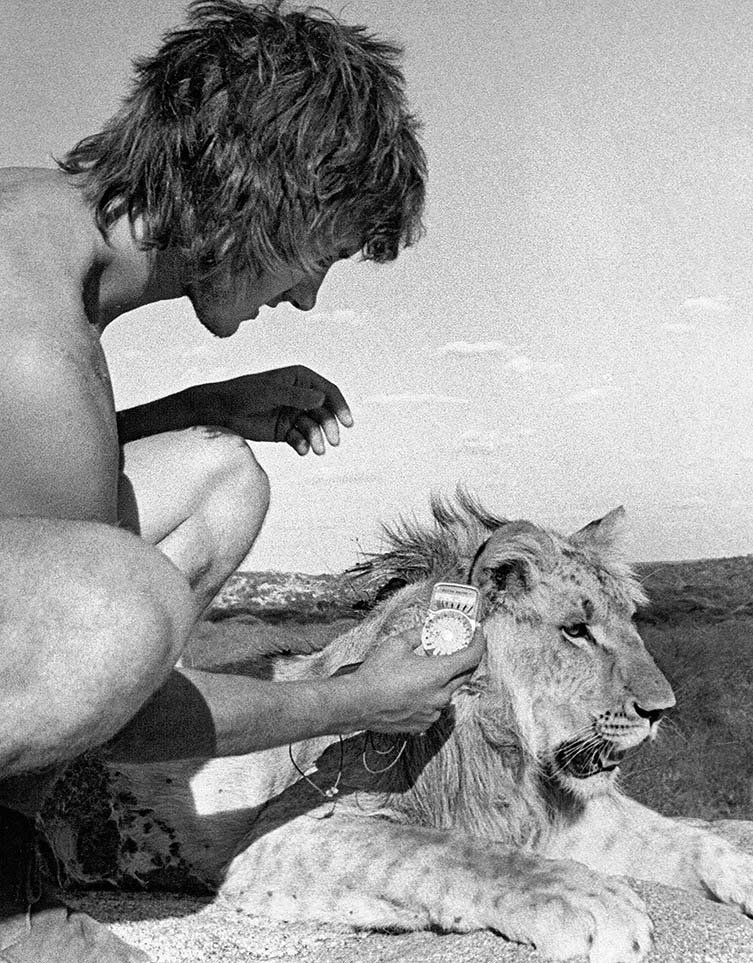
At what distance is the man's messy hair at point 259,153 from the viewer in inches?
132

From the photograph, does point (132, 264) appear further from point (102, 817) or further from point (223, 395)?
point (102, 817)

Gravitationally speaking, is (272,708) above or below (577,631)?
above

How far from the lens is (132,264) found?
3.45 m

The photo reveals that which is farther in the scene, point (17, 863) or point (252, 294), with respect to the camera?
point (252, 294)

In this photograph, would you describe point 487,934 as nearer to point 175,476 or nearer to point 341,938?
point 341,938

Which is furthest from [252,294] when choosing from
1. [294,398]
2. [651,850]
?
[651,850]

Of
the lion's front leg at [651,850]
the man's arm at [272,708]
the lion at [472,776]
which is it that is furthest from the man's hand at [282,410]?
the lion's front leg at [651,850]

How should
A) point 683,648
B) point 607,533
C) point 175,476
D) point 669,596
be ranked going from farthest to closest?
point 669,596 → point 683,648 → point 607,533 → point 175,476

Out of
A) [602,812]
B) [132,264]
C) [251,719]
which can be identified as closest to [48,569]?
[251,719]

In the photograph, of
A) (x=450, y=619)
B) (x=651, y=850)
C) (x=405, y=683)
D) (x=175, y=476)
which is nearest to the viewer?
(x=405, y=683)

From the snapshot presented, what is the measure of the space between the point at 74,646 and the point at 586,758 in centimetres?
230

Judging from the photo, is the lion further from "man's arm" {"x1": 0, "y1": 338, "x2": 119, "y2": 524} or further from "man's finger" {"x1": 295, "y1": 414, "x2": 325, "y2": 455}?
"man's arm" {"x1": 0, "y1": 338, "x2": 119, "y2": 524}

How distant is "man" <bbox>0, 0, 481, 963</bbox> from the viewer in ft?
8.44

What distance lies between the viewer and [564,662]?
168 inches
